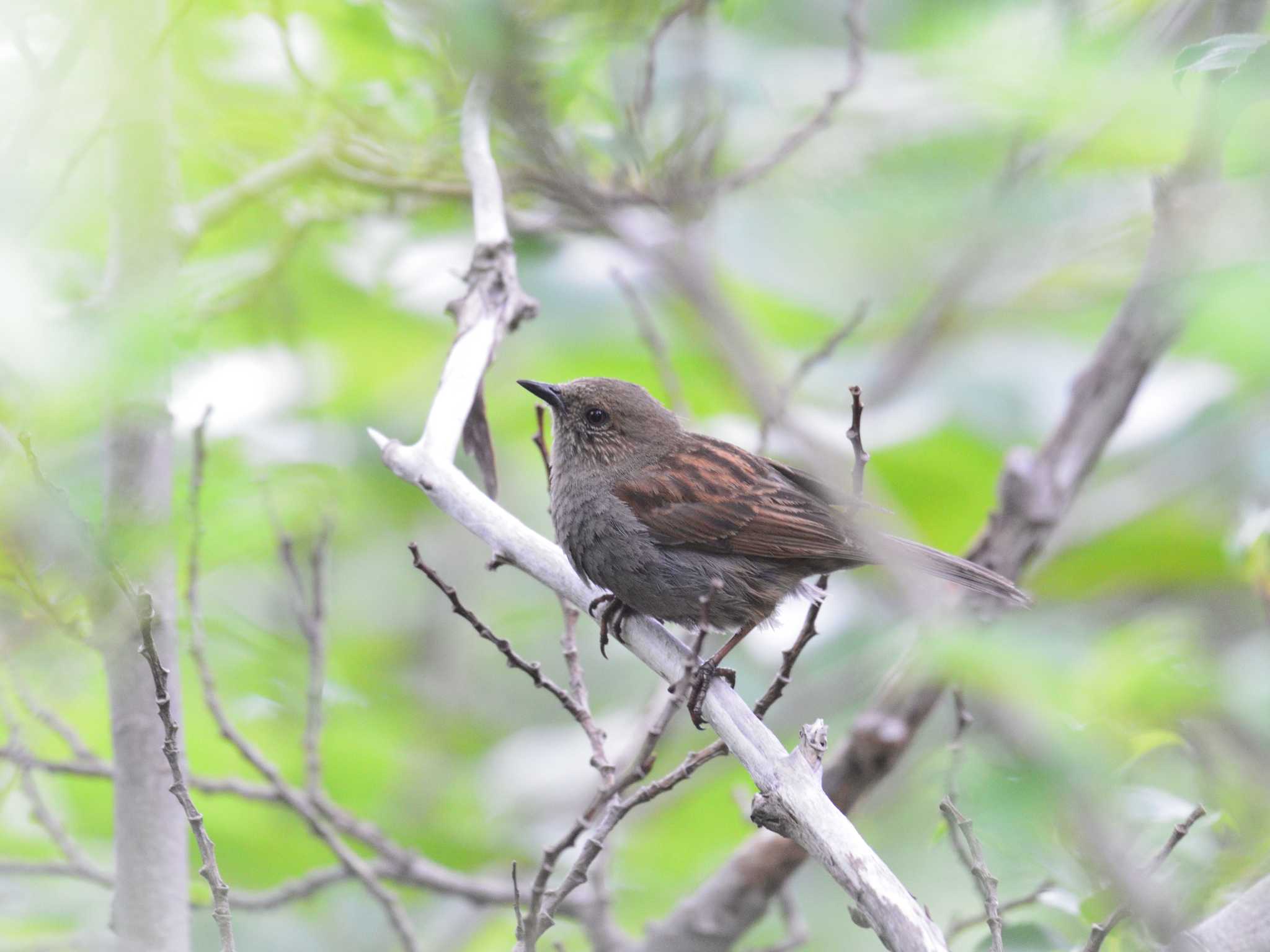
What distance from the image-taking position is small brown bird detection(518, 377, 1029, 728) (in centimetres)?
341

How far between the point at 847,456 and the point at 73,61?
2.11 metres

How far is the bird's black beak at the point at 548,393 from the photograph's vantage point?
12.6ft

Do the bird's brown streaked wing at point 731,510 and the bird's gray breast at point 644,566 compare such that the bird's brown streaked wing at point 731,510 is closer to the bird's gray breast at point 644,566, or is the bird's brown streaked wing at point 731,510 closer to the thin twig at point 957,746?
the bird's gray breast at point 644,566

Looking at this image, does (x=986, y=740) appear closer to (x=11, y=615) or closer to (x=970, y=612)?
(x=970, y=612)

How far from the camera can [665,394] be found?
5109 millimetres

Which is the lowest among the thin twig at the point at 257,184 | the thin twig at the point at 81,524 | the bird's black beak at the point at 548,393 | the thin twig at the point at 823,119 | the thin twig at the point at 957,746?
the thin twig at the point at 957,746

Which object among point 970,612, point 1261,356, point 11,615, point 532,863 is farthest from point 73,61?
point 532,863

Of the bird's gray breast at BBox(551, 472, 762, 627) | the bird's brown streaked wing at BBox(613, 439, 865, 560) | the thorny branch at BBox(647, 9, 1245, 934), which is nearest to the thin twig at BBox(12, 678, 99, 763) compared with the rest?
the bird's gray breast at BBox(551, 472, 762, 627)

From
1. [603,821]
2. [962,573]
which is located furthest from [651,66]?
[603,821]

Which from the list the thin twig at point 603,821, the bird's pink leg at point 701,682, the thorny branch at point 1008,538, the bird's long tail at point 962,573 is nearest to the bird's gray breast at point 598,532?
the bird's pink leg at point 701,682

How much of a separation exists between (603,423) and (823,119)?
52.0 inches

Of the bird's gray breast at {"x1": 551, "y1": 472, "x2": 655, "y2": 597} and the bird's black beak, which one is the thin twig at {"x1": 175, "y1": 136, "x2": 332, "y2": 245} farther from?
the bird's gray breast at {"x1": 551, "y1": 472, "x2": 655, "y2": 597}

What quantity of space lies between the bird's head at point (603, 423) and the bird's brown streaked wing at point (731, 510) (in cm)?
12

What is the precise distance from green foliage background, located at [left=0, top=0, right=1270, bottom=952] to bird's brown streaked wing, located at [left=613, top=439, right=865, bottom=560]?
0.42m
